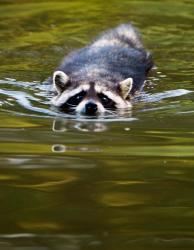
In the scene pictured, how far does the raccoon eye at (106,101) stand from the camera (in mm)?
8711

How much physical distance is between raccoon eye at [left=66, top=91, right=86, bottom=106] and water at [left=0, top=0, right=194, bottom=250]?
30cm

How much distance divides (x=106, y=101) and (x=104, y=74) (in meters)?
0.81

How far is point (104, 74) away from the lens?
949 cm

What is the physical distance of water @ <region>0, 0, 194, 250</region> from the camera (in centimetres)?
394

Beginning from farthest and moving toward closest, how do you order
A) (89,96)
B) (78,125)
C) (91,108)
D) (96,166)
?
(89,96), (91,108), (78,125), (96,166)

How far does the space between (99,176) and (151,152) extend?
856 millimetres

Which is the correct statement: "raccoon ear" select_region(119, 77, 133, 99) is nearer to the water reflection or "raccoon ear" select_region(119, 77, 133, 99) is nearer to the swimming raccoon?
the swimming raccoon

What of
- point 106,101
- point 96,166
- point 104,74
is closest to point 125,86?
point 104,74

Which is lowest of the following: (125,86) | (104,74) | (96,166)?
(96,166)

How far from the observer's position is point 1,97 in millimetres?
8750

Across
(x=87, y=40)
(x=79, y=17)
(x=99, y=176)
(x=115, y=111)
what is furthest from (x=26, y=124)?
(x=79, y=17)

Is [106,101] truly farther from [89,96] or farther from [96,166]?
[96,166]

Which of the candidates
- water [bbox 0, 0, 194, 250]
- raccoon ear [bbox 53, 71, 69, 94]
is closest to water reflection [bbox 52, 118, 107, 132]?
water [bbox 0, 0, 194, 250]

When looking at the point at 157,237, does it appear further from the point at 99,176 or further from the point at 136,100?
the point at 136,100
